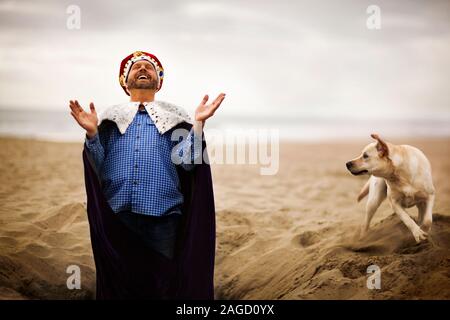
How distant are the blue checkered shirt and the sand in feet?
2.99

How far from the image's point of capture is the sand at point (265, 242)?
3.32 metres

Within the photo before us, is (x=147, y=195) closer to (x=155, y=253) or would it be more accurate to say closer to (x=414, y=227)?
(x=155, y=253)

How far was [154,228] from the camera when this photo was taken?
3045mm

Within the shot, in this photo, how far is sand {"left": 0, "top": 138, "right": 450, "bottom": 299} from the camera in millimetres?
3322

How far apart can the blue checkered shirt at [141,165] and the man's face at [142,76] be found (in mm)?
193

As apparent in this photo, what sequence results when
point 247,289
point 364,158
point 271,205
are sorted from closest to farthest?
point 364,158, point 247,289, point 271,205

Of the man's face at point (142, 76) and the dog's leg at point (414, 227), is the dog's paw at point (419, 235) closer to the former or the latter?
the dog's leg at point (414, 227)

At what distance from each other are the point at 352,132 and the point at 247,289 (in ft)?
25.5

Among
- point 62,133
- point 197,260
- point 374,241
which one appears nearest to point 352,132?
point 62,133

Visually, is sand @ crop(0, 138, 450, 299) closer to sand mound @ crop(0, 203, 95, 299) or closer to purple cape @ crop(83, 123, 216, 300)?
sand mound @ crop(0, 203, 95, 299)

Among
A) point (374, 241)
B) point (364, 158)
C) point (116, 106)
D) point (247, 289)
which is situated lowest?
point (247, 289)

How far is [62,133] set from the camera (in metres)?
9.09

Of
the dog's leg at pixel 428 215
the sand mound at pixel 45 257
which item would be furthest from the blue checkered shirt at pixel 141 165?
the dog's leg at pixel 428 215

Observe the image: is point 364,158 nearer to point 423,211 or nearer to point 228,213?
point 423,211
